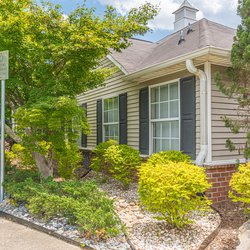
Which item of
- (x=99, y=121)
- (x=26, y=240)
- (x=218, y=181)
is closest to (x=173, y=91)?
(x=218, y=181)

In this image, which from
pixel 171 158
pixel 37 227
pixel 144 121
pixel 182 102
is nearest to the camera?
pixel 37 227

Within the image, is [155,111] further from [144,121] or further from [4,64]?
[4,64]

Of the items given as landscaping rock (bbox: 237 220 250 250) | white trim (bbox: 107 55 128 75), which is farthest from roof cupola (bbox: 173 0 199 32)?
landscaping rock (bbox: 237 220 250 250)

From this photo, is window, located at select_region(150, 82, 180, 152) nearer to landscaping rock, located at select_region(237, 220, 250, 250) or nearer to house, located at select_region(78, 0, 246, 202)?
house, located at select_region(78, 0, 246, 202)

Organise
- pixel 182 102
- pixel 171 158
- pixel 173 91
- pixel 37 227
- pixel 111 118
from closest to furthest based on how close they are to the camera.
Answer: pixel 37 227 < pixel 171 158 < pixel 182 102 < pixel 173 91 < pixel 111 118

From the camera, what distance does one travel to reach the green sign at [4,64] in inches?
192

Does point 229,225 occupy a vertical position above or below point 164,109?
below

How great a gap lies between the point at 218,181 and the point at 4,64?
15.2 feet

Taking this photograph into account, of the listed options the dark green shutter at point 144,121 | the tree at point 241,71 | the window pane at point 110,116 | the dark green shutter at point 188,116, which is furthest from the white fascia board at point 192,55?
the window pane at point 110,116

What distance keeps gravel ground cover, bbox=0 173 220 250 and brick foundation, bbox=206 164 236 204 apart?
1.74ft

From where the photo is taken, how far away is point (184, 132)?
5676 millimetres

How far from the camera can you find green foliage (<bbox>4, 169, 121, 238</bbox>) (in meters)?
3.43

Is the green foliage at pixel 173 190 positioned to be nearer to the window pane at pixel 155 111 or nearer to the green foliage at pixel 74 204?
the green foliage at pixel 74 204

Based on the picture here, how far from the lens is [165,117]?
6320 millimetres
